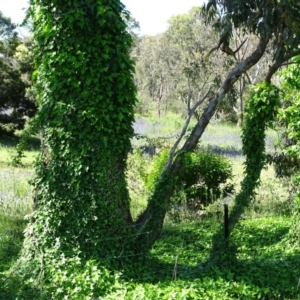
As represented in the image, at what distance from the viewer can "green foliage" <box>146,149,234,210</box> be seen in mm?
9578

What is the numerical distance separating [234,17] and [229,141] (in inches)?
562

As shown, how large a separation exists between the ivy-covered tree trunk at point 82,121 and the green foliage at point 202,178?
4.20 meters

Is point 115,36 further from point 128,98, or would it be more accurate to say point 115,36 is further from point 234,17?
point 234,17

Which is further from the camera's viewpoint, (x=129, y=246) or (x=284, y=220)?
(x=284, y=220)

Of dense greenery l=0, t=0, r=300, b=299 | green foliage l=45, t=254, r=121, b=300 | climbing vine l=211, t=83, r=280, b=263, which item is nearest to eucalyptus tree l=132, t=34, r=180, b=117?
climbing vine l=211, t=83, r=280, b=263

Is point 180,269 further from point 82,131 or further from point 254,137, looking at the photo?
point 82,131

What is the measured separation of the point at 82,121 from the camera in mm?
5262

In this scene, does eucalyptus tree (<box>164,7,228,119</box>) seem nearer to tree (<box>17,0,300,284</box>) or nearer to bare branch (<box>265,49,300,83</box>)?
bare branch (<box>265,49,300,83</box>)

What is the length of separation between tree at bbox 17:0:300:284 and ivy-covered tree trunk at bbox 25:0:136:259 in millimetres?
11

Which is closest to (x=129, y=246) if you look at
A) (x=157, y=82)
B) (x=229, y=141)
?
(x=229, y=141)

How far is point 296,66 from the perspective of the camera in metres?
6.96

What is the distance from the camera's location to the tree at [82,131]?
5234 millimetres

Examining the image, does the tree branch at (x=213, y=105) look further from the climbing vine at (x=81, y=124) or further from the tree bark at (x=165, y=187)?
the climbing vine at (x=81, y=124)

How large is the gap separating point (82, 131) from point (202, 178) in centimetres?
486
